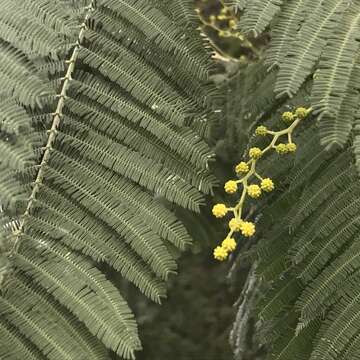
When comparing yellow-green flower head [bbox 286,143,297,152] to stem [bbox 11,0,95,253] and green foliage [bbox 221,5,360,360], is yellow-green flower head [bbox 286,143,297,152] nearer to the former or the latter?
green foliage [bbox 221,5,360,360]

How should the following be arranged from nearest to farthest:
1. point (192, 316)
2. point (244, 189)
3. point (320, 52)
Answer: point (320, 52)
point (244, 189)
point (192, 316)

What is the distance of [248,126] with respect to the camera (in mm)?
1759

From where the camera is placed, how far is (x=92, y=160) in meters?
1.21

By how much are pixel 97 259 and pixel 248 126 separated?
76cm

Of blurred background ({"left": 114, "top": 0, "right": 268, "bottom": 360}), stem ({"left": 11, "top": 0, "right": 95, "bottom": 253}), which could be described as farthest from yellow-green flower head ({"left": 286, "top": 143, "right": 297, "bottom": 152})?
blurred background ({"left": 114, "top": 0, "right": 268, "bottom": 360})

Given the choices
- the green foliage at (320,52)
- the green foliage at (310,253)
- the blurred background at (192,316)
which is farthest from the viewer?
the blurred background at (192,316)

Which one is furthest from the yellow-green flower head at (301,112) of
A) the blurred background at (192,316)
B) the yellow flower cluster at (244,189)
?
the blurred background at (192,316)

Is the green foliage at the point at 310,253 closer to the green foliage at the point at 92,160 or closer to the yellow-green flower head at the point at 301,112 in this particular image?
the yellow-green flower head at the point at 301,112

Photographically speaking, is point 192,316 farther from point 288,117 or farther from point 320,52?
point 320,52

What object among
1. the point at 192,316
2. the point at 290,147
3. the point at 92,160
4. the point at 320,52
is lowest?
the point at 192,316

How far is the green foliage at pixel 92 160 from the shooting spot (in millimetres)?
1074

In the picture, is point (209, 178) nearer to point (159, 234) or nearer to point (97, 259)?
point (159, 234)

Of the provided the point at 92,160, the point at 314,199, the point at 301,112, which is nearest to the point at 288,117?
the point at 301,112

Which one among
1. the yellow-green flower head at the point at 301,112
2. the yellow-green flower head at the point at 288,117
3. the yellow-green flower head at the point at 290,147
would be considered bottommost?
the yellow-green flower head at the point at 290,147
